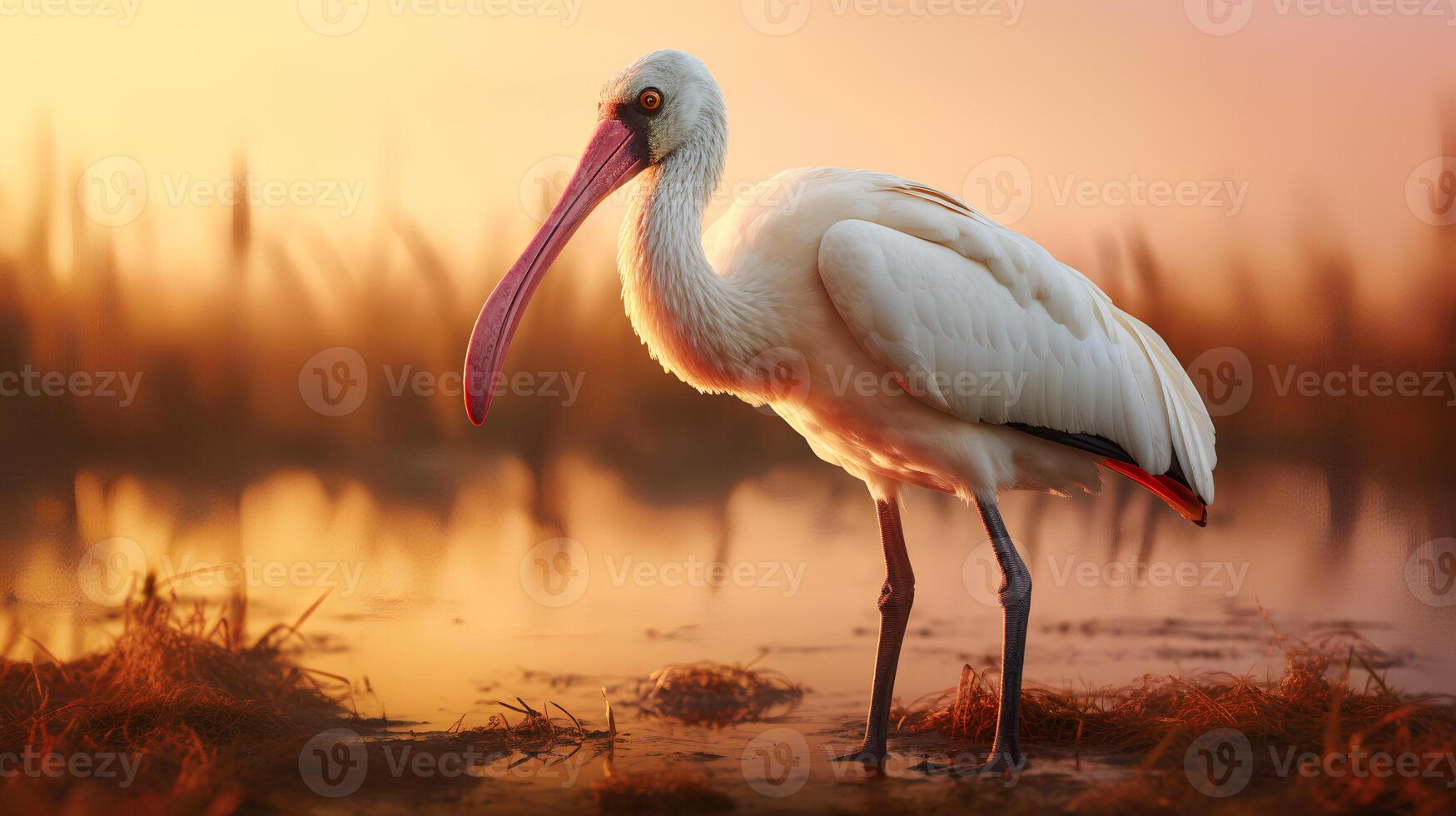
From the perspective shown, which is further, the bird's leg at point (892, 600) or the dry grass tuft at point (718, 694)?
the dry grass tuft at point (718, 694)

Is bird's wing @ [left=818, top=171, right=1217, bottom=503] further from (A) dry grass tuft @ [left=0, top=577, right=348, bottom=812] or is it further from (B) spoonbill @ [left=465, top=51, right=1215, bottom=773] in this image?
(A) dry grass tuft @ [left=0, top=577, right=348, bottom=812]

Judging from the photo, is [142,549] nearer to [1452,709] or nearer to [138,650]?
[138,650]

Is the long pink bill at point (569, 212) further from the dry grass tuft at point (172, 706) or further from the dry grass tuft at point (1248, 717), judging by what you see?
the dry grass tuft at point (1248, 717)

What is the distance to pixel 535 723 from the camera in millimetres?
4113

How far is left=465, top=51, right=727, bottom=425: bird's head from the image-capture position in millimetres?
3945

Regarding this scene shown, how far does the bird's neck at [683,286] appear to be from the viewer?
12.6 feet

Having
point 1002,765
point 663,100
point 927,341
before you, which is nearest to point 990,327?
point 927,341

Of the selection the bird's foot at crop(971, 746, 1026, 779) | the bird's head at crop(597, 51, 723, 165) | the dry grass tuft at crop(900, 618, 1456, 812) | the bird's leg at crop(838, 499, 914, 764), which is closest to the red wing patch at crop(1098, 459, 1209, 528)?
the dry grass tuft at crop(900, 618, 1456, 812)

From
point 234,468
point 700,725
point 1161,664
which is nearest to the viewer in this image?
point 700,725

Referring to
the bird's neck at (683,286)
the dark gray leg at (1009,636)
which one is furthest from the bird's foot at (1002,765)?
the bird's neck at (683,286)

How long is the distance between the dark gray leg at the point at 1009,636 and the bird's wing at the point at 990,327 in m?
0.40

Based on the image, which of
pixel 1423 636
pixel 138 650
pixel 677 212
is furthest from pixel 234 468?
pixel 1423 636

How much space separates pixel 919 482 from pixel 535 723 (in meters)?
1.67

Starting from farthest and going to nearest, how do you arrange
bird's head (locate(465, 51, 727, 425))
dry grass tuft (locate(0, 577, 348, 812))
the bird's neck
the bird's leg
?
the bird's leg
bird's head (locate(465, 51, 727, 425))
the bird's neck
dry grass tuft (locate(0, 577, 348, 812))
